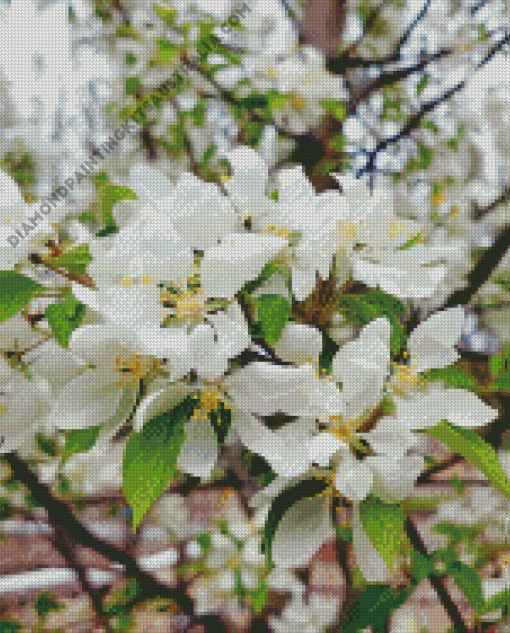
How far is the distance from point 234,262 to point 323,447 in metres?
0.21

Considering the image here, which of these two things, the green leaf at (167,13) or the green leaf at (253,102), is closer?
the green leaf at (253,102)

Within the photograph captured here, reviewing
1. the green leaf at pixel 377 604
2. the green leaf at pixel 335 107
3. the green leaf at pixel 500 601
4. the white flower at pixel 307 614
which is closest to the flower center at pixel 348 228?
the green leaf at pixel 377 604

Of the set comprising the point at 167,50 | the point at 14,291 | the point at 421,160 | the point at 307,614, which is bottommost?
the point at 307,614

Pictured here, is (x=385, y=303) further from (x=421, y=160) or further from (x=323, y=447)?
(x=421, y=160)

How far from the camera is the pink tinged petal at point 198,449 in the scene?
511 millimetres

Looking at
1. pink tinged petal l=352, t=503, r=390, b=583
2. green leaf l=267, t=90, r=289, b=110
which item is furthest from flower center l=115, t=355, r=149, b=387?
green leaf l=267, t=90, r=289, b=110

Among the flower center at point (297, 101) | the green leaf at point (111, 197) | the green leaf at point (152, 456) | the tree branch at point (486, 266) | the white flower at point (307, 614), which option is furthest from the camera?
the white flower at point (307, 614)

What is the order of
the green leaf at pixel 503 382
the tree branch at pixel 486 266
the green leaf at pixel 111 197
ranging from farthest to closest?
1. the tree branch at pixel 486 266
2. the green leaf at pixel 503 382
3. the green leaf at pixel 111 197

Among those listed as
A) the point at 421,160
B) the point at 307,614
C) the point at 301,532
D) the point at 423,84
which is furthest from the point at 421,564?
the point at 421,160

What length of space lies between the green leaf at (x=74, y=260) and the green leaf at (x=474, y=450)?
0.43 meters

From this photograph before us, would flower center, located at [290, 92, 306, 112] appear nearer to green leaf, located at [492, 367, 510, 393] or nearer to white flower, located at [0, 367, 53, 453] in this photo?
green leaf, located at [492, 367, 510, 393]

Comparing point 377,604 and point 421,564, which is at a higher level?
point 421,564

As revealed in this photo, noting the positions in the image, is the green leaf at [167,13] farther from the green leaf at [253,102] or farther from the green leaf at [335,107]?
the green leaf at [335,107]

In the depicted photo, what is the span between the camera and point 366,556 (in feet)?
1.98
